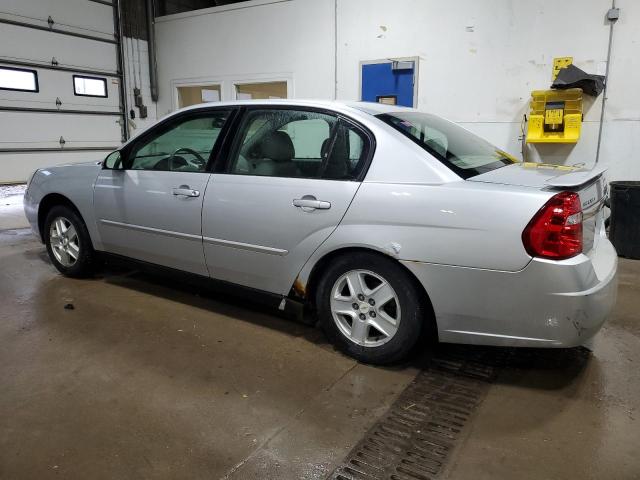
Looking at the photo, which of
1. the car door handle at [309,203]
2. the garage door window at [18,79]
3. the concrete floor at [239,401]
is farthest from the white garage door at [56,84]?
the car door handle at [309,203]

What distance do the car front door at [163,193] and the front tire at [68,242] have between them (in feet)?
0.91

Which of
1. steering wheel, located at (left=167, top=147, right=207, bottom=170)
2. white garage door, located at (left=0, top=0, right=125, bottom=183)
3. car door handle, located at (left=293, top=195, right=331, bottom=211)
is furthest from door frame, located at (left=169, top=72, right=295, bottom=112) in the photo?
car door handle, located at (left=293, top=195, right=331, bottom=211)

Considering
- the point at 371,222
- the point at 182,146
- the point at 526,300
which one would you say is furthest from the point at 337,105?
the point at 526,300

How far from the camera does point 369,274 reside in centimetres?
249

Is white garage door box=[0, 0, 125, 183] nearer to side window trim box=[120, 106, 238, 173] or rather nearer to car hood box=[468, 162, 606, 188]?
side window trim box=[120, 106, 238, 173]

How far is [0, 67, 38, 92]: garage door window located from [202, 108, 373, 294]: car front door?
7.25m

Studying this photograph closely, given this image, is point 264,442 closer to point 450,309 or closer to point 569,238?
point 450,309

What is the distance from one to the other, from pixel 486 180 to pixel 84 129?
352 inches

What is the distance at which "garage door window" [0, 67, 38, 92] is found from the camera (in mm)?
8109

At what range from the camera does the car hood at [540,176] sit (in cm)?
217

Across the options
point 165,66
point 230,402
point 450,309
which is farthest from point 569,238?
point 165,66

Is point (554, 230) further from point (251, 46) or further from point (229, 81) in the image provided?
point (229, 81)

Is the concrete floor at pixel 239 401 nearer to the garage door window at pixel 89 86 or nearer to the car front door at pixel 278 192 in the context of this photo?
the car front door at pixel 278 192

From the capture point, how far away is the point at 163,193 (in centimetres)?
318
